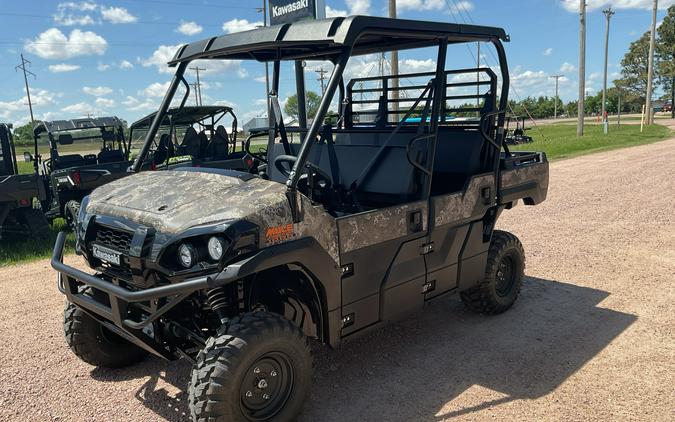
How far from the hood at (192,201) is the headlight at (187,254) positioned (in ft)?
0.31

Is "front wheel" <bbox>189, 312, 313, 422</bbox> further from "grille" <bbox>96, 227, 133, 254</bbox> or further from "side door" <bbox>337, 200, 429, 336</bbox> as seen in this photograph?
"grille" <bbox>96, 227, 133, 254</bbox>

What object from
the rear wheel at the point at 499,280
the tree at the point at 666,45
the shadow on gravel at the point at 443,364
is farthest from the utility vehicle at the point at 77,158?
the tree at the point at 666,45

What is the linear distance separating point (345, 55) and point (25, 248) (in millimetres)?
7010

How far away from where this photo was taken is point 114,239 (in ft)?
Result: 10.7

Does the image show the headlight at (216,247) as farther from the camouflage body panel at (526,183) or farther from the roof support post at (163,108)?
the camouflage body panel at (526,183)

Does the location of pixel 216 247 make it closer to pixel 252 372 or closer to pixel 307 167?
pixel 252 372

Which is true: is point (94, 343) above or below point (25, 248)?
above

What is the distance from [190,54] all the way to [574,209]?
7.22 m

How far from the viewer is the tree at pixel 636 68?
5493 cm

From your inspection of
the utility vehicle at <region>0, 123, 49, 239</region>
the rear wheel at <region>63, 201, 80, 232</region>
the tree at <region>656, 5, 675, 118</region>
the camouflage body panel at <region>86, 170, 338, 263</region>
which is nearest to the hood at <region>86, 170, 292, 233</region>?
the camouflage body panel at <region>86, 170, 338, 263</region>

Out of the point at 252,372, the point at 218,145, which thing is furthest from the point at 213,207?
the point at 218,145

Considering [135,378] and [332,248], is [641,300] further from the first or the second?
[135,378]

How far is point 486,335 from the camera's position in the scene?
4.57 m

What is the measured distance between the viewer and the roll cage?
3.18 meters
